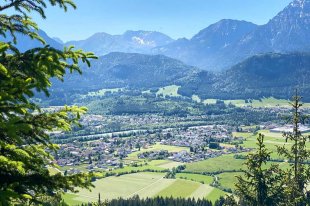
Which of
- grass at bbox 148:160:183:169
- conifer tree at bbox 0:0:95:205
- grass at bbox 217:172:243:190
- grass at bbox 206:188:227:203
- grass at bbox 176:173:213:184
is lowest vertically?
grass at bbox 176:173:213:184

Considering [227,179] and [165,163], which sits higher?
[165,163]

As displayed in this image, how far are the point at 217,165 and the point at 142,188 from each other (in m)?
50.8

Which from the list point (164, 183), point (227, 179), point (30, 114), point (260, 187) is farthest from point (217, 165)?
point (30, 114)

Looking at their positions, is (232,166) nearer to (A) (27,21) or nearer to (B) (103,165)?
(B) (103,165)

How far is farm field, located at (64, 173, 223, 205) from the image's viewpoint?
13038 centimetres

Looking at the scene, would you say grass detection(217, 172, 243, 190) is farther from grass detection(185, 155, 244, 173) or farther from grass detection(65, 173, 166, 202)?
grass detection(65, 173, 166, 202)

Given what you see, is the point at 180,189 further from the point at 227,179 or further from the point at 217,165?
the point at 217,165

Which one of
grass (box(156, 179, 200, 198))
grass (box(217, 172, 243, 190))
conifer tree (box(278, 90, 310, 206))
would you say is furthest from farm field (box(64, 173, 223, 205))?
conifer tree (box(278, 90, 310, 206))

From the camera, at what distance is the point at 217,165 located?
182 m

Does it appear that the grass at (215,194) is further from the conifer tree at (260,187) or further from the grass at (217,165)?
the conifer tree at (260,187)

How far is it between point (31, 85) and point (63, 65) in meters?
2.38

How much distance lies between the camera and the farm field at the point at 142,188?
130 metres

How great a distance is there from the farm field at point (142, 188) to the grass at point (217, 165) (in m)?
22.4

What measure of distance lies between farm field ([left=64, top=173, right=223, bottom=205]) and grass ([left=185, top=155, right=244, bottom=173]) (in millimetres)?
22433
